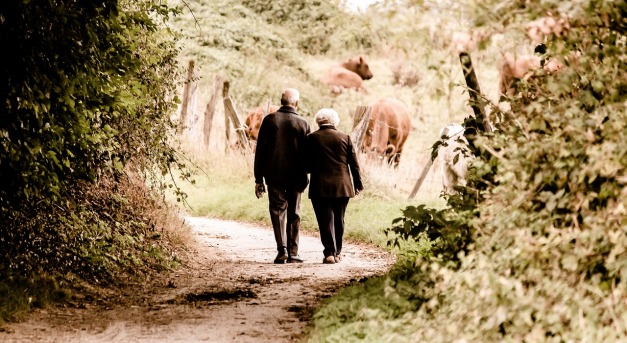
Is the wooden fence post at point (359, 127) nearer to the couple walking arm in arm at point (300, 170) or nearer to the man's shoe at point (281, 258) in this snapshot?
the couple walking arm in arm at point (300, 170)

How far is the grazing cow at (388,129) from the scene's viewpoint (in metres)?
20.6

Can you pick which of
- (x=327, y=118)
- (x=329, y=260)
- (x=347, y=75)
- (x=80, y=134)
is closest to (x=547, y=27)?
(x=80, y=134)

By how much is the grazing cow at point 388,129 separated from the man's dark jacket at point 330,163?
9345 mm

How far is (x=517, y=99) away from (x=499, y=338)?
2.27m

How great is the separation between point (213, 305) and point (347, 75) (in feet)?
96.0

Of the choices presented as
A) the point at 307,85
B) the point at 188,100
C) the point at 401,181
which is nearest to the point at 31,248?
the point at 401,181

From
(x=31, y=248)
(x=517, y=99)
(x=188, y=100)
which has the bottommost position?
(x=31, y=248)

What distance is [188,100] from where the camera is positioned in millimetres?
21281

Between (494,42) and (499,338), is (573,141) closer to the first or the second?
(494,42)

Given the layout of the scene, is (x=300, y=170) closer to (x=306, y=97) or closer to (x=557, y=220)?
(x=557, y=220)

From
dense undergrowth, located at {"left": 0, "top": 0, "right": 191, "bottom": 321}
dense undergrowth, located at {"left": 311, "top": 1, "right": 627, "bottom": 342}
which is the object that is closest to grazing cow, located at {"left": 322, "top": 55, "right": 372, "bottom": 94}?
dense undergrowth, located at {"left": 0, "top": 0, "right": 191, "bottom": 321}

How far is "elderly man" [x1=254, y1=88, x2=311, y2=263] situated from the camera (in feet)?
34.3

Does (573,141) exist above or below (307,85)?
below

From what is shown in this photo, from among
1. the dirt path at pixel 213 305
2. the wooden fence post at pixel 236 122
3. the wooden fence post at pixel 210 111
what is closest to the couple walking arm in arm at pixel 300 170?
the dirt path at pixel 213 305
